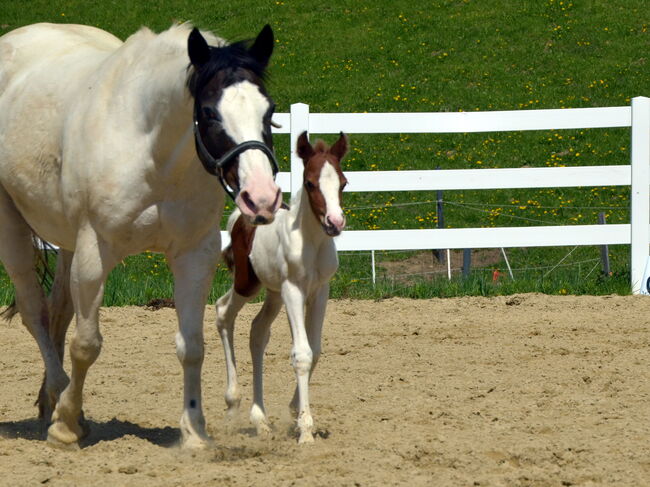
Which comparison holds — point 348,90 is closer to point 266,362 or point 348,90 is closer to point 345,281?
point 345,281

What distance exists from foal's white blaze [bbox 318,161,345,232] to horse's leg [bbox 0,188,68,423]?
164 cm

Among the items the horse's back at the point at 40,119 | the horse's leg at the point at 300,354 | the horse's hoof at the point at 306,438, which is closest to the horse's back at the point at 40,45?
the horse's back at the point at 40,119

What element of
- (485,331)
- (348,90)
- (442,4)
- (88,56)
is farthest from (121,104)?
(442,4)

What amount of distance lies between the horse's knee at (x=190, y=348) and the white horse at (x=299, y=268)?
1.87 feet

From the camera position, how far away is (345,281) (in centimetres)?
979

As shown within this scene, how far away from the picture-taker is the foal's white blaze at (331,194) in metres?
5.23

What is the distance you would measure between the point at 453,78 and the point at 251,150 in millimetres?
16581

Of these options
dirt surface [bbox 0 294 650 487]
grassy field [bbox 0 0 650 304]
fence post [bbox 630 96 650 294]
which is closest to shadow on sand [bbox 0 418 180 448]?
dirt surface [bbox 0 294 650 487]

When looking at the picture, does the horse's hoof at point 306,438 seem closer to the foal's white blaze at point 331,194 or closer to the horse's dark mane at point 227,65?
the foal's white blaze at point 331,194

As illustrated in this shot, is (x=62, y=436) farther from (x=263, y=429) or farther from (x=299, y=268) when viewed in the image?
(x=299, y=268)

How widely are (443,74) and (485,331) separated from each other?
13041 millimetres

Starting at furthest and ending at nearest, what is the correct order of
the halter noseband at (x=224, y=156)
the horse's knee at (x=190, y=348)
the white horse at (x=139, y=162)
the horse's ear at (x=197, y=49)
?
the horse's knee at (x=190, y=348), the horse's ear at (x=197, y=49), the white horse at (x=139, y=162), the halter noseband at (x=224, y=156)

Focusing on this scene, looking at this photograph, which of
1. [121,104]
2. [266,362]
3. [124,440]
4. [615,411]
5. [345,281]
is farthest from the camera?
[345,281]

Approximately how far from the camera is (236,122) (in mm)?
4059
